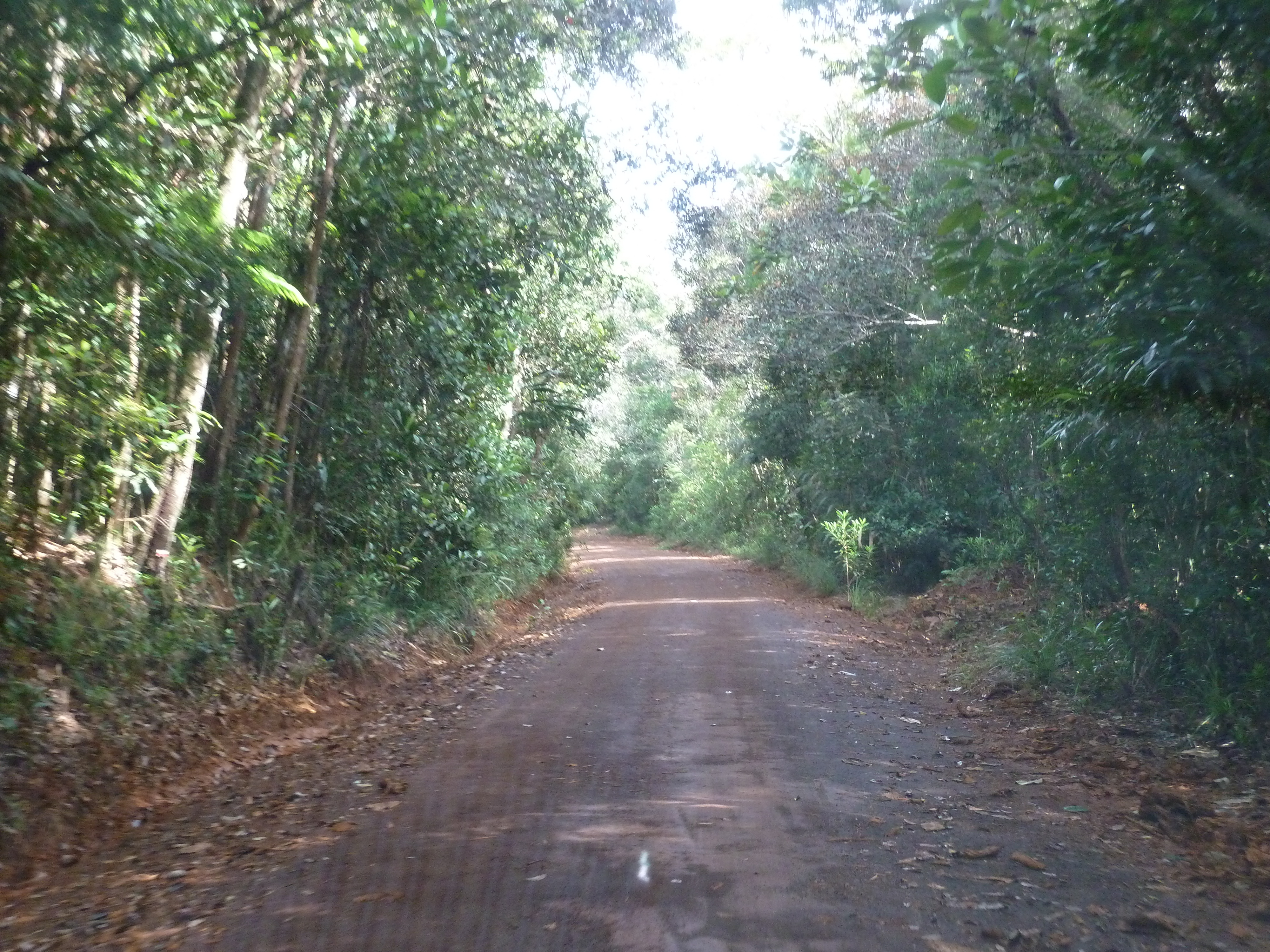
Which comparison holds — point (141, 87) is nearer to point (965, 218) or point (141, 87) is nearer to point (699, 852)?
point (965, 218)

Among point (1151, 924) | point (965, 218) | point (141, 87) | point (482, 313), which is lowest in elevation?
point (1151, 924)

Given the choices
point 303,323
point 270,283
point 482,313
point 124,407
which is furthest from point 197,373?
point 482,313

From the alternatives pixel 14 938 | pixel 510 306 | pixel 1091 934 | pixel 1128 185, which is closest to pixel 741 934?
pixel 1091 934

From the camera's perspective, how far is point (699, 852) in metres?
5.98

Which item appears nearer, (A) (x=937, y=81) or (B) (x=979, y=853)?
(B) (x=979, y=853)

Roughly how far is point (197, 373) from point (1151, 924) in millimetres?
8355

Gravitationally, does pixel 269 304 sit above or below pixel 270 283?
above

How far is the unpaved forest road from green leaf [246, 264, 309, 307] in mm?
3727

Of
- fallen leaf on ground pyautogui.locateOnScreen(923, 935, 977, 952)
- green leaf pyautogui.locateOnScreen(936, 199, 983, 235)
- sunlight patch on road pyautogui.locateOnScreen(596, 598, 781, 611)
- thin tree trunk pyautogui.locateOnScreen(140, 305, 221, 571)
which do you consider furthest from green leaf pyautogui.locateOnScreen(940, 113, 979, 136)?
sunlight patch on road pyautogui.locateOnScreen(596, 598, 781, 611)

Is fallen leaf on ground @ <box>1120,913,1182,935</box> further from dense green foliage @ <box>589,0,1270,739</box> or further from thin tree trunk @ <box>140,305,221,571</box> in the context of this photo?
thin tree trunk @ <box>140,305,221,571</box>

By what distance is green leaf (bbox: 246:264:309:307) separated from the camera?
838 cm

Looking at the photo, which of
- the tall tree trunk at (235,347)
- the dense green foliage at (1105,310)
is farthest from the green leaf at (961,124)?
the tall tree trunk at (235,347)

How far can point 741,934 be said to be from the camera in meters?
4.86

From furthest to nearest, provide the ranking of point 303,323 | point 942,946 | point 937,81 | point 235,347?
point 303,323 < point 235,347 < point 937,81 < point 942,946
